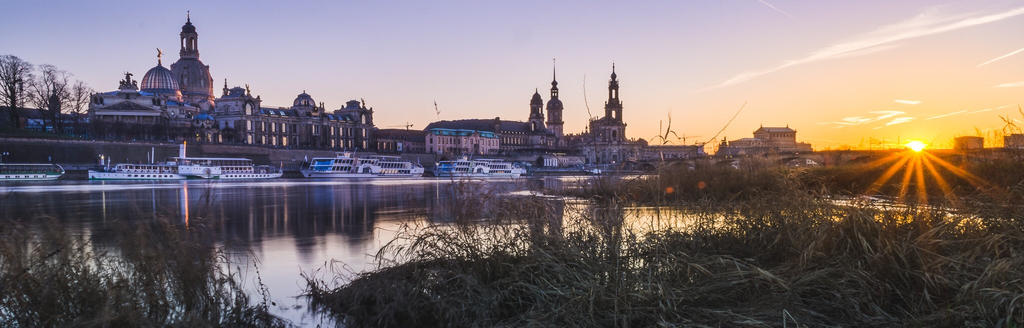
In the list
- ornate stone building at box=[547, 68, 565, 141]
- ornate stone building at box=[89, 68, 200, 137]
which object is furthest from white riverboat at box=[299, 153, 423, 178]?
ornate stone building at box=[547, 68, 565, 141]

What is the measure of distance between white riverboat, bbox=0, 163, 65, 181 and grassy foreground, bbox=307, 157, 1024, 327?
5367 cm

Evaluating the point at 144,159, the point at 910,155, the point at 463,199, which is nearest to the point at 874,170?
the point at 910,155

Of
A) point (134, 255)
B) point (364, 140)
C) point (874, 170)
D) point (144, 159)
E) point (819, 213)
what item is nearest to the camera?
point (134, 255)

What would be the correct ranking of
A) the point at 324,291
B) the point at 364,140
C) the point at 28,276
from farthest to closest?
the point at 364,140 → the point at 324,291 → the point at 28,276

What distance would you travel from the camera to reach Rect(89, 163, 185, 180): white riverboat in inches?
2141

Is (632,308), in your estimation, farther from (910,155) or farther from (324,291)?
(910,155)

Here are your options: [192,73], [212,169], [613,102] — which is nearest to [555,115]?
[613,102]

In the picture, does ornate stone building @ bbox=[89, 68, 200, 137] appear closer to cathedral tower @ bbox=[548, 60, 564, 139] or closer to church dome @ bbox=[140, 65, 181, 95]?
church dome @ bbox=[140, 65, 181, 95]

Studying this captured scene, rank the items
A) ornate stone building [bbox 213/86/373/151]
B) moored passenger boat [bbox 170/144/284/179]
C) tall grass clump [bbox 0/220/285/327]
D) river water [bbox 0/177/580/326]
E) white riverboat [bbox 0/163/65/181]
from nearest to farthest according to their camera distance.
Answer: tall grass clump [bbox 0/220/285/327] < river water [bbox 0/177/580/326] < white riverboat [bbox 0/163/65/181] < moored passenger boat [bbox 170/144/284/179] < ornate stone building [bbox 213/86/373/151]

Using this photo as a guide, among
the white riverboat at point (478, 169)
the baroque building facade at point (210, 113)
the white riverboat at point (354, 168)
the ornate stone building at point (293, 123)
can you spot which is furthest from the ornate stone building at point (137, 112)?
the white riverboat at point (478, 169)

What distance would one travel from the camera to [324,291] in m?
8.13

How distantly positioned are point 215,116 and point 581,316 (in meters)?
107

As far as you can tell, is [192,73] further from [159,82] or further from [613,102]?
[613,102]

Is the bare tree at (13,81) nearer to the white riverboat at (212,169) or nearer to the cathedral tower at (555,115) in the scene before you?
the white riverboat at (212,169)
